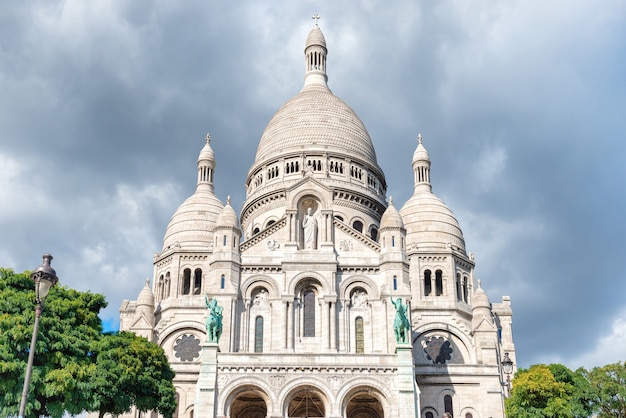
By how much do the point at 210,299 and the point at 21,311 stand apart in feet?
43.5

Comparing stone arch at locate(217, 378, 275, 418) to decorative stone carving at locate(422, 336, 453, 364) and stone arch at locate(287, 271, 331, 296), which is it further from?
decorative stone carving at locate(422, 336, 453, 364)

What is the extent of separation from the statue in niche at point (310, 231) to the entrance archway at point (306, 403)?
1087 cm

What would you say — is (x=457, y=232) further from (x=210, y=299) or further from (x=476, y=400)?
(x=210, y=299)

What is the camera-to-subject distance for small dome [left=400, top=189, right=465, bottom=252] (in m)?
63.4

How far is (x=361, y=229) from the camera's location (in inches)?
2586

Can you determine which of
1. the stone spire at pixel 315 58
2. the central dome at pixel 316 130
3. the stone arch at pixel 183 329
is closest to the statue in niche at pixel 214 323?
the stone arch at pixel 183 329

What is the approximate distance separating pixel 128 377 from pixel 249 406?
1079 cm

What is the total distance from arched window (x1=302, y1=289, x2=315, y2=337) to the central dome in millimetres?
19520

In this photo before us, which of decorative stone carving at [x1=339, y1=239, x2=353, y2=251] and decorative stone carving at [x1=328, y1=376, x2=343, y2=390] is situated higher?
decorative stone carving at [x1=339, y1=239, x2=353, y2=251]

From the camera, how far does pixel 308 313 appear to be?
171 feet

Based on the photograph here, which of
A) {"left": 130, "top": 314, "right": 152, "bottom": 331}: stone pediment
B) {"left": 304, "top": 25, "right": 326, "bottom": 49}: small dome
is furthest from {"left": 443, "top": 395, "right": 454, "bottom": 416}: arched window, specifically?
{"left": 304, "top": 25, "right": 326, "bottom": 49}: small dome

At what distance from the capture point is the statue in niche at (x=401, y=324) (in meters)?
46.0

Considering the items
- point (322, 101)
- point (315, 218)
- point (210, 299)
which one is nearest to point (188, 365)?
point (210, 299)

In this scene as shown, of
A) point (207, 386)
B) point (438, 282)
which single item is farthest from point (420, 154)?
point (207, 386)
